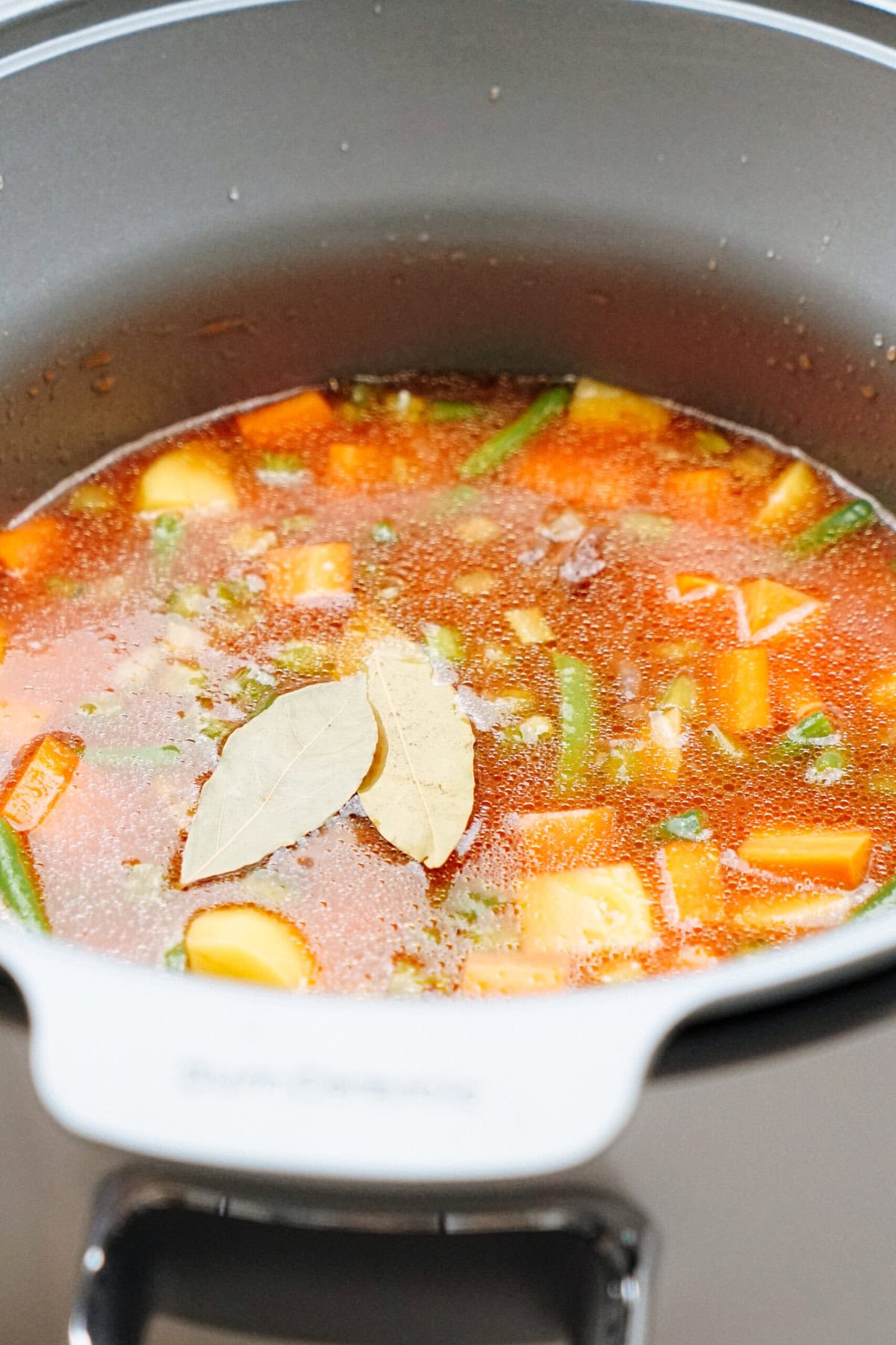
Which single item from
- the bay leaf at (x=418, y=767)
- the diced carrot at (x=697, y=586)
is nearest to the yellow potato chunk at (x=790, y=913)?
the bay leaf at (x=418, y=767)

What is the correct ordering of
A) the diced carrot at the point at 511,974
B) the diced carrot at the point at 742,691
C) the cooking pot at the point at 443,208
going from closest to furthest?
the diced carrot at the point at 511,974, the diced carrot at the point at 742,691, the cooking pot at the point at 443,208

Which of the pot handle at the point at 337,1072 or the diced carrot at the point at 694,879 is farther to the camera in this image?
the diced carrot at the point at 694,879

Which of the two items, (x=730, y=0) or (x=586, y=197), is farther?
(x=586, y=197)

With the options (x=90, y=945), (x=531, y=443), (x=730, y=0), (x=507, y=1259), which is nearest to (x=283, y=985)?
(x=90, y=945)

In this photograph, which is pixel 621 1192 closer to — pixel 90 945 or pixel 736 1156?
pixel 736 1156

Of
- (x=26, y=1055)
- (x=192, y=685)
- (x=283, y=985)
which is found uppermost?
(x=192, y=685)

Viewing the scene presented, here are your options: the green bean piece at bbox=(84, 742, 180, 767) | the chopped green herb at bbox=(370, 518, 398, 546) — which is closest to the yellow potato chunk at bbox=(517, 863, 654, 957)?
the green bean piece at bbox=(84, 742, 180, 767)

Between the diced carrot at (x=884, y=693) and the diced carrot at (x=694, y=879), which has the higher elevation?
the diced carrot at (x=884, y=693)

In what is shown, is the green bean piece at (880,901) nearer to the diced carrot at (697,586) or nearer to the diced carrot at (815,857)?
the diced carrot at (815,857)
